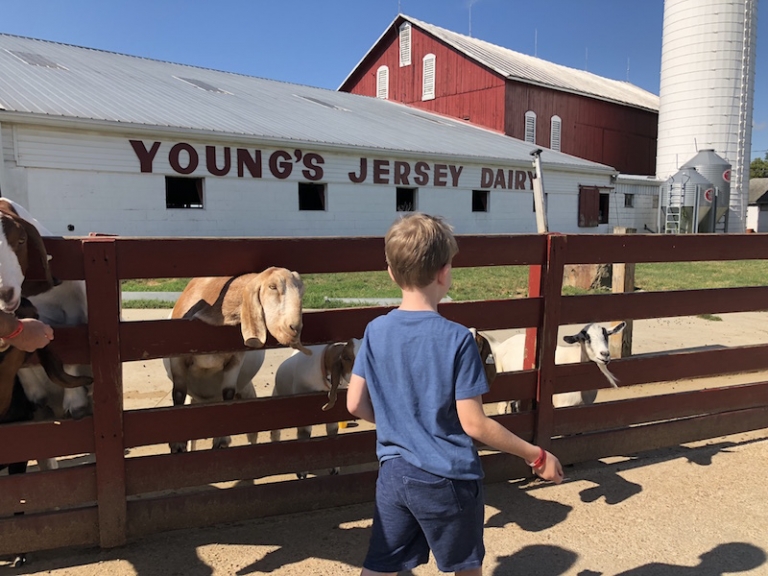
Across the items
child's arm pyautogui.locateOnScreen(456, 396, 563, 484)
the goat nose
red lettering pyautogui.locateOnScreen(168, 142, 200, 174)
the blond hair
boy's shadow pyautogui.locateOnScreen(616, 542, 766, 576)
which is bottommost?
boy's shadow pyautogui.locateOnScreen(616, 542, 766, 576)

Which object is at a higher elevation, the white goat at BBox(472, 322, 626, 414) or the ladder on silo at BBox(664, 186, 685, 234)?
the ladder on silo at BBox(664, 186, 685, 234)

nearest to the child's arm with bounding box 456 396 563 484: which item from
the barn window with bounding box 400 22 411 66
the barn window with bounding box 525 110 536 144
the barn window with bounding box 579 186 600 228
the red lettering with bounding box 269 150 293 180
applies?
the red lettering with bounding box 269 150 293 180

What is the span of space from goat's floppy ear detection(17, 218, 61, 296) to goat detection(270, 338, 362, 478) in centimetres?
143

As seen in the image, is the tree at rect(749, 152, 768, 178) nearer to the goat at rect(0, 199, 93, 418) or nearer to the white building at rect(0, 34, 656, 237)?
the white building at rect(0, 34, 656, 237)

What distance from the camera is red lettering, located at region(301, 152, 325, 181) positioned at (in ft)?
57.8

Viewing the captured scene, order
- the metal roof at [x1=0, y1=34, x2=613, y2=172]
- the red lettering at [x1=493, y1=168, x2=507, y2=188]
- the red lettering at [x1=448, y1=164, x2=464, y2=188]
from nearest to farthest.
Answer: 1. the metal roof at [x1=0, y1=34, x2=613, y2=172]
2. the red lettering at [x1=448, y1=164, x2=464, y2=188]
3. the red lettering at [x1=493, y1=168, x2=507, y2=188]

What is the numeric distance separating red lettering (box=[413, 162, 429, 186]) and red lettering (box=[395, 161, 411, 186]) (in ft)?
1.04

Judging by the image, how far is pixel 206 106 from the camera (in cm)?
1778

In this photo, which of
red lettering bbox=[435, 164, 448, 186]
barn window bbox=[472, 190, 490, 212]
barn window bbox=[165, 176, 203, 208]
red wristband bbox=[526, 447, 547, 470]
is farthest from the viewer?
barn window bbox=[472, 190, 490, 212]

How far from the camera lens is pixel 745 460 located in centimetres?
416

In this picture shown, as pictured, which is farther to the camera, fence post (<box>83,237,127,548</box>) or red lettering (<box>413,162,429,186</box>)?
red lettering (<box>413,162,429,186</box>)

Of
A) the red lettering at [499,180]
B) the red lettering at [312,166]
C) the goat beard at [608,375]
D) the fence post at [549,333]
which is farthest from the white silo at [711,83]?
the fence post at [549,333]

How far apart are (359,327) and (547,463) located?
5.09 ft

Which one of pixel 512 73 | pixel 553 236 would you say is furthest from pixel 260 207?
pixel 512 73
